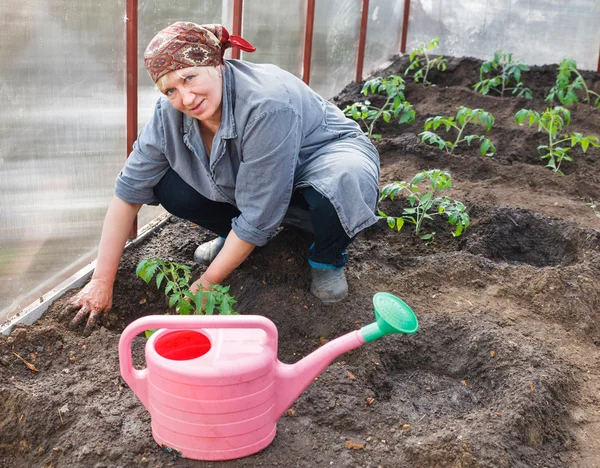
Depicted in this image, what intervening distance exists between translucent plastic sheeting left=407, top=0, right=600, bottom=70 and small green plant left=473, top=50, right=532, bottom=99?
281mm

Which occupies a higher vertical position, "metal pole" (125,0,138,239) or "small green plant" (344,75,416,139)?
"metal pole" (125,0,138,239)

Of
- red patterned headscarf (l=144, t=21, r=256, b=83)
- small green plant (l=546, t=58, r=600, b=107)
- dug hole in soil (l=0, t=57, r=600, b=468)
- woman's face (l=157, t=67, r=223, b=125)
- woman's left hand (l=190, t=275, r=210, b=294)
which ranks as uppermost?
red patterned headscarf (l=144, t=21, r=256, b=83)

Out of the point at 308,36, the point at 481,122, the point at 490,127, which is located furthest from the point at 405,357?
the point at 308,36

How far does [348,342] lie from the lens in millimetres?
1647

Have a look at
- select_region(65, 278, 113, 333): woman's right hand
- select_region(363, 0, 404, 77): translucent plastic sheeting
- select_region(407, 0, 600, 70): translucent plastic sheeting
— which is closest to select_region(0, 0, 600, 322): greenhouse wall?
select_region(65, 278, 113, 333): woman's right hand

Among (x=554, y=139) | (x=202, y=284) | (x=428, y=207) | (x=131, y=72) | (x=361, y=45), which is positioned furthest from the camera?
(x=361, y=45)

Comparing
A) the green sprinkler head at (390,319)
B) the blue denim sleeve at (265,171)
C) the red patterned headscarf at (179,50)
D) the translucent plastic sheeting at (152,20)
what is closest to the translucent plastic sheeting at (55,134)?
the translucent plastic sheeting at (152,20)

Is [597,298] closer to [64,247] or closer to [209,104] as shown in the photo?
[209,104]

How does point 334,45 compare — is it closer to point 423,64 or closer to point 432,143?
point 423,64

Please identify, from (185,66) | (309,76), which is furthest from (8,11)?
(309,76)

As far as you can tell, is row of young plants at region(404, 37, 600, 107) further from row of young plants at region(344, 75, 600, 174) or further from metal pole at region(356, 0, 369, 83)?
row of young plants at region(344, 75, 600, 174)

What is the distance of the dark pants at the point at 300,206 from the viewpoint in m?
2.32

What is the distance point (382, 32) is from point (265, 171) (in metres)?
4.37

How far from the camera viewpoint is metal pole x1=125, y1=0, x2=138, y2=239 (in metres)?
2.65
